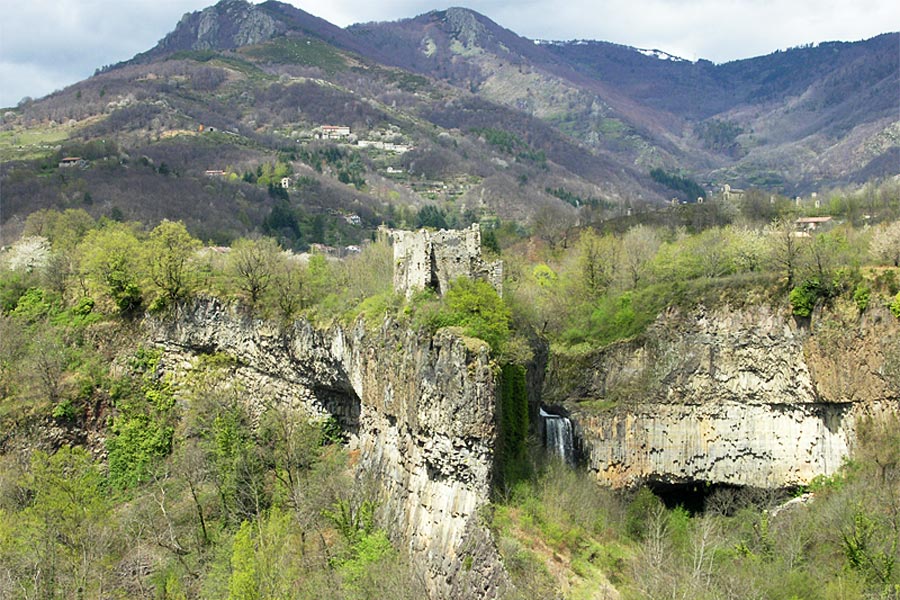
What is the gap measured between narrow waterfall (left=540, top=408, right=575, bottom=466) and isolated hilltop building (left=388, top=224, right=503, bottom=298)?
9025 millimetres

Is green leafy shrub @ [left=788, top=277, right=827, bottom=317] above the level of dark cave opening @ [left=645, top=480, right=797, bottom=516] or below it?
above

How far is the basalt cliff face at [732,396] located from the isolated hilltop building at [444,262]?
13.2 m

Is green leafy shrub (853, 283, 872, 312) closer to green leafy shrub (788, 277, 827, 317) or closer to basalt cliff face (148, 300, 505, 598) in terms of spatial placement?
green leafy shrub (788, 277, 827, 317)

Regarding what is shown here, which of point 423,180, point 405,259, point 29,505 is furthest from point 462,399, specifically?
point 423,180

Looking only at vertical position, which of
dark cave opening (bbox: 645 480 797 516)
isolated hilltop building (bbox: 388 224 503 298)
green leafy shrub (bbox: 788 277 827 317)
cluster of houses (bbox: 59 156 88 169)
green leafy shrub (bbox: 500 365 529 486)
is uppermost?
cluster of houses (bbox: 59 156 88 169)

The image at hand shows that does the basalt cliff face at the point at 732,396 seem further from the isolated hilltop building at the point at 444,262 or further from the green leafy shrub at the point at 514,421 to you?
the isolated hilltop building at the point at 444,262

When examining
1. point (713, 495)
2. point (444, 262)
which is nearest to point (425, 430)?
point (444, 262)

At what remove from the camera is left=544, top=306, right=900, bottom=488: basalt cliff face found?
43.6 m

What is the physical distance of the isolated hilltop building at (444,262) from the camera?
3853 centimetres

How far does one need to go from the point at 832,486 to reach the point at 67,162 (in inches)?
3784

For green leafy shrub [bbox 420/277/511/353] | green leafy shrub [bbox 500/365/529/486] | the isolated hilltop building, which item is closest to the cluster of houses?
the isolated hilltop building

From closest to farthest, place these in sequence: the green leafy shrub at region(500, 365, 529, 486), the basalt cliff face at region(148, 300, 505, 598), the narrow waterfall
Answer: the basalt cliff face at region(148, 300, 505, 598) < the green leafy shrub at region(500, 365, 529, 486) < the narrow waterfall

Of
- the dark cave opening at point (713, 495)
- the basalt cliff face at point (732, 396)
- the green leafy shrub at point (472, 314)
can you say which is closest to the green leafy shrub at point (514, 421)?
the green leafy shrub at point (472, 314)

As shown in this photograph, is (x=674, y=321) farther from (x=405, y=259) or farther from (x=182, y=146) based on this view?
(x=182, y=146)
